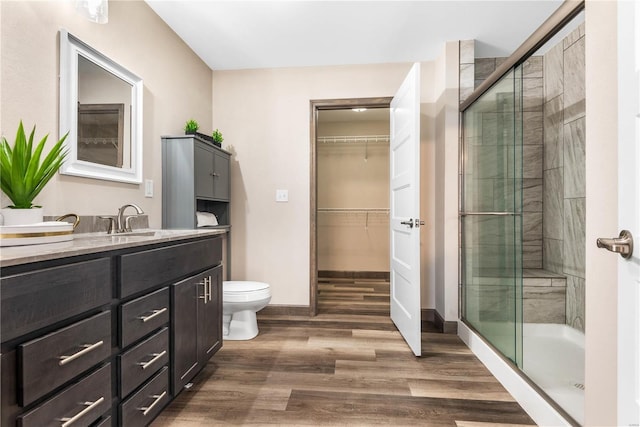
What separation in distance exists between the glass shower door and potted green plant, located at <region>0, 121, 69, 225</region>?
88.0 inches

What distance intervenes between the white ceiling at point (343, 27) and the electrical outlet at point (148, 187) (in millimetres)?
1170

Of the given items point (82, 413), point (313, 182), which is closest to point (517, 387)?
point (82, 413)

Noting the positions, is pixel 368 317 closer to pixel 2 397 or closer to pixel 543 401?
pixel 543 401

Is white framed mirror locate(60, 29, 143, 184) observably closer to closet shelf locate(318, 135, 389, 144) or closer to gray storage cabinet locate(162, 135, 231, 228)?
gray storage cabinet locate(162, 135, 231, 228)

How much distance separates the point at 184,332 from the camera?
1667 mm

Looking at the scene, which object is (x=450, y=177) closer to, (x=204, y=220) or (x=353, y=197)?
(x=204, y=220)

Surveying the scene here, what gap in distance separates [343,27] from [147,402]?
2.60m

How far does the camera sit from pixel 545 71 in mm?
2455

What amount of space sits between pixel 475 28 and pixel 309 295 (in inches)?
103

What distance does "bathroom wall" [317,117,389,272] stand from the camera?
4.94 m

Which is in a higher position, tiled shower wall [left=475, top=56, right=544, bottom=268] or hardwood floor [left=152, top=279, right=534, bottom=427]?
tiled shower wall [left=475, top=56, right=544, bottom=268]

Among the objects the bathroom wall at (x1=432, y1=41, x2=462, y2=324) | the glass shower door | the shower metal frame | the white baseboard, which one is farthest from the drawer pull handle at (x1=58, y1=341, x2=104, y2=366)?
the bathroom wall at (x1=432, y1=41, x2=462, y2=324)

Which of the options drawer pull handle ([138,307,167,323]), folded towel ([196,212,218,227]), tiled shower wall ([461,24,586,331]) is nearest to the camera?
drawer pull handle ([138,307,167,323])

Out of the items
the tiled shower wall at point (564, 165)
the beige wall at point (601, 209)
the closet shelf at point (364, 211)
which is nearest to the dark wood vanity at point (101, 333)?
the beige wall at point (601, 209)
